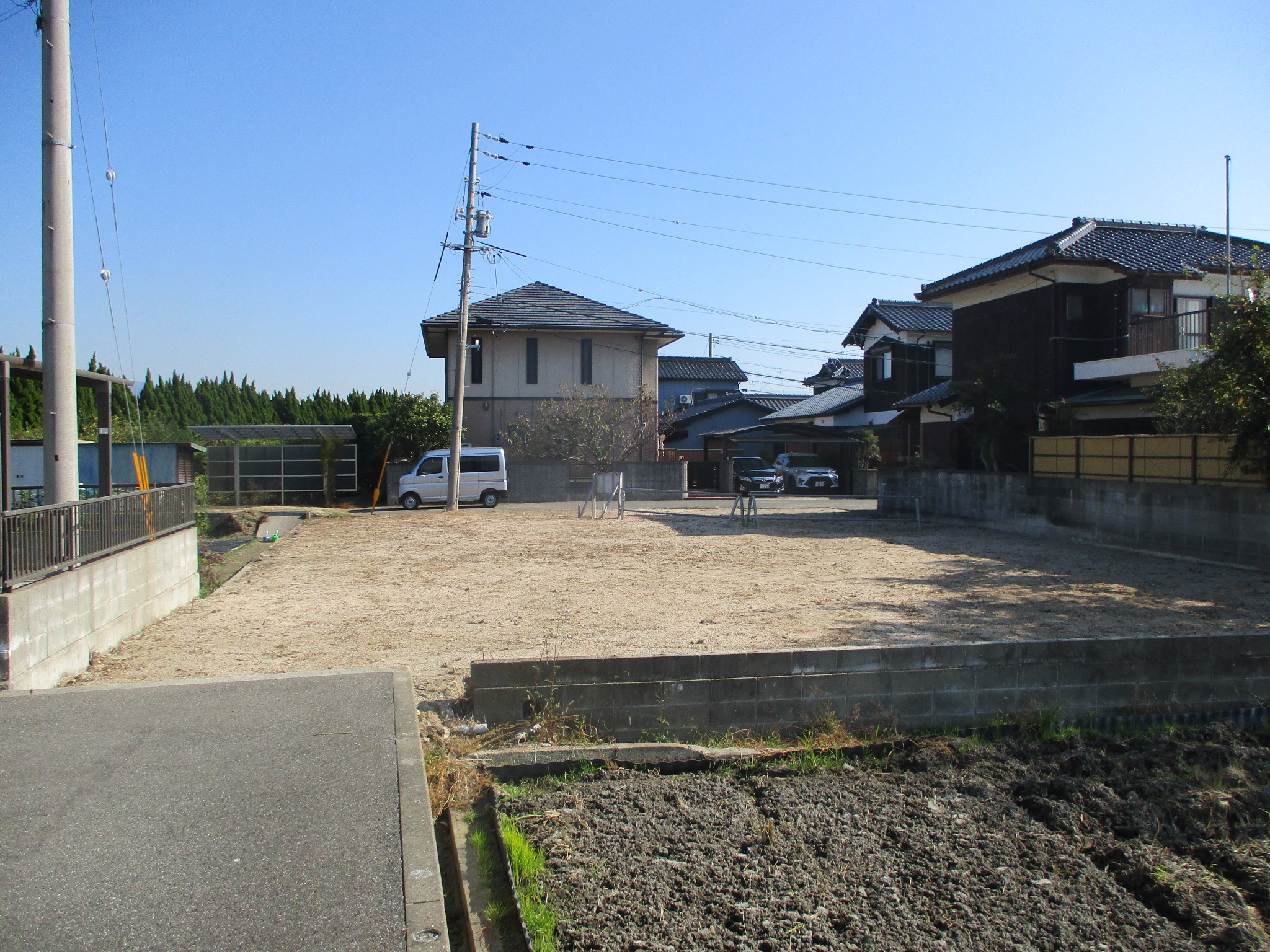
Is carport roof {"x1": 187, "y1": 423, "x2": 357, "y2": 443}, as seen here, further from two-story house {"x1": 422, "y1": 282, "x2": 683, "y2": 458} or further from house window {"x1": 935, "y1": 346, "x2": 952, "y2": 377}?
house window {"x1": 935, "y1": 346, "x2": 952, "y2": 377}

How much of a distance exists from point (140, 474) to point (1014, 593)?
10575 millimetres

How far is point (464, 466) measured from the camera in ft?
79.0

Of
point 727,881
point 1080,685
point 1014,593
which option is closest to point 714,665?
point 727,881

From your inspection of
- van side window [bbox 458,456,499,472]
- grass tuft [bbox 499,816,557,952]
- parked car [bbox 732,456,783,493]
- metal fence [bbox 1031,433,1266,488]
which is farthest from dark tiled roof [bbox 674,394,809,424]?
grass tuft [bbox 499,816,557,952]

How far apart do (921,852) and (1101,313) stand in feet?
59.4

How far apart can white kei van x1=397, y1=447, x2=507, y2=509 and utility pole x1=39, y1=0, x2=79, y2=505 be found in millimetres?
16497

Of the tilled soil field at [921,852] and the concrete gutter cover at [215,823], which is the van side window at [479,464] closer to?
the concrete gutter cover at [215,823]

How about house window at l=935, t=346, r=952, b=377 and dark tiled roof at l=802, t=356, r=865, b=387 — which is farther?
dark tiled roof at l=802, t=356, r=865, b=387

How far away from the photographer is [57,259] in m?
7.14

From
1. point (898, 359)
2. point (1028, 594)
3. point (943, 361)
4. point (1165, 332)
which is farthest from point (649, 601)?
point (898, 359)

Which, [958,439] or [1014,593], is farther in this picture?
[958,439]

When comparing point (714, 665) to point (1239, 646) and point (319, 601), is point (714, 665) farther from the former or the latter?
point (319, 601)

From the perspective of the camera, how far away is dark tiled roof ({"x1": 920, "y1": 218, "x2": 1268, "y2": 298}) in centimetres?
1783

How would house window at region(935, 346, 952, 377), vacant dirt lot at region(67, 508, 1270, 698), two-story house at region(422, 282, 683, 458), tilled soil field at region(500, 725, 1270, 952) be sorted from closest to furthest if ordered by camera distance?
tilled soil field at region(500, 725, 1270, 952)
vacant dirt lot at region(67, 508, 1270, 698)
house window at region(935, 346, 952, 377)
two-story house at region(422, 282, 683, 458)
